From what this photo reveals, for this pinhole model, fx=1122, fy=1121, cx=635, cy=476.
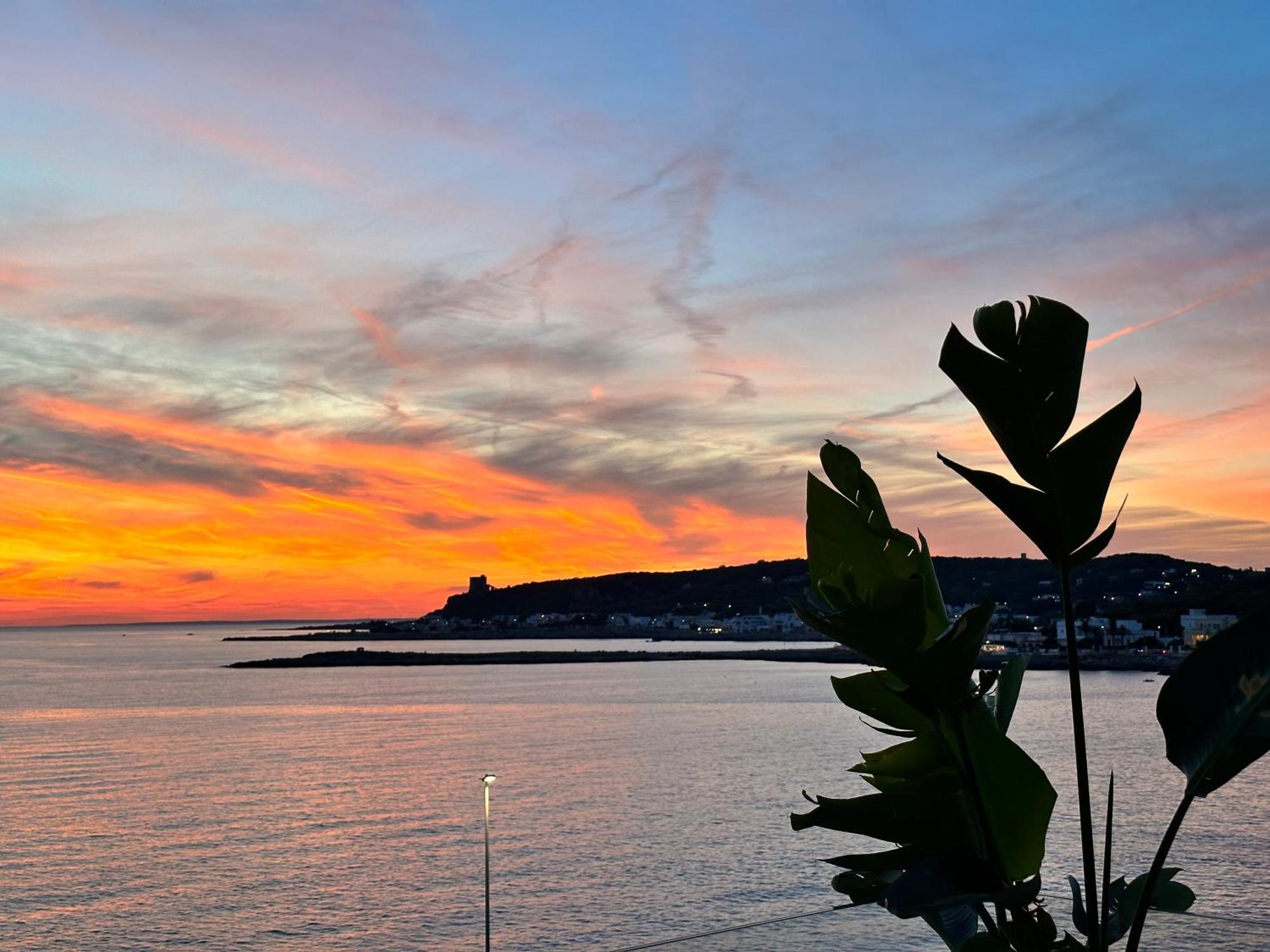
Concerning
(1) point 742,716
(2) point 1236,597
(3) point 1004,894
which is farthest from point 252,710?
(2) point 1236,597

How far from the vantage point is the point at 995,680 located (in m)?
3.37

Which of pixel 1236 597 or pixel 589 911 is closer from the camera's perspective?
pixel 589 911

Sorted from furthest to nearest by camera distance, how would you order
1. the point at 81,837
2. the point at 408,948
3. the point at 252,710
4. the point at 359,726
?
the point at 252,710 < the point at 359,726 < the point at 81,837 < the point at 408,948

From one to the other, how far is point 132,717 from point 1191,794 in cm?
8991

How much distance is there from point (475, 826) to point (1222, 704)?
43.8 meters

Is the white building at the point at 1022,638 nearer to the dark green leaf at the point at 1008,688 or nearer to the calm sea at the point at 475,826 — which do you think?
the calm sea at the point at 475,826

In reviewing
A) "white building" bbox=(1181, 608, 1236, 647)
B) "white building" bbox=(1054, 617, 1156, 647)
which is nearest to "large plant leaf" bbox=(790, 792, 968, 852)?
"white building" bbox=(1181, 608, 1236, 647)

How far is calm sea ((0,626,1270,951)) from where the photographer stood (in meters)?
30.4

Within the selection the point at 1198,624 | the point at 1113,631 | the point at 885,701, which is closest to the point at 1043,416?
the point at 885,701

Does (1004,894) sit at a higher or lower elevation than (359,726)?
higher

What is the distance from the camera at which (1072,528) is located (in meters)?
2.98

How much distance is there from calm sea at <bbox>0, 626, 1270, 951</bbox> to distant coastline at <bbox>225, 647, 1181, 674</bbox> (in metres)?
45.3

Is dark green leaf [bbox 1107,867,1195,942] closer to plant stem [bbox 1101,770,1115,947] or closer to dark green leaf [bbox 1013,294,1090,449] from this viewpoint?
plant stem [bbox 1101,770,1115,947]

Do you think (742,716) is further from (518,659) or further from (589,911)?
(518,659)
